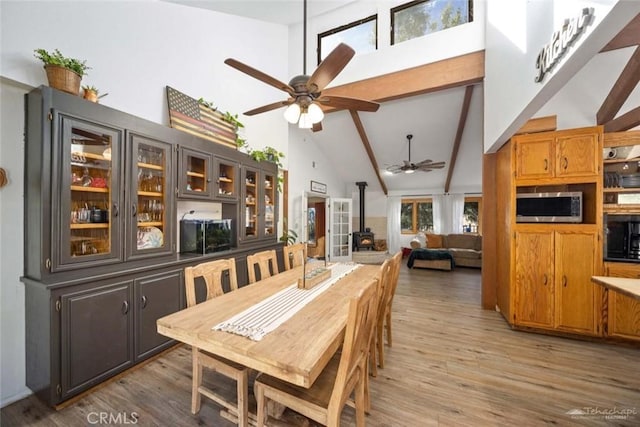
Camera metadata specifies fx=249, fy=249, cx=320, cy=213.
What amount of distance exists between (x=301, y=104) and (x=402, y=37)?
303 centimetres

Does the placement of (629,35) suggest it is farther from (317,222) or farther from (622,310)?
(317,222)

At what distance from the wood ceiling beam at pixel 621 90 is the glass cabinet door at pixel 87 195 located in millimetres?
4597

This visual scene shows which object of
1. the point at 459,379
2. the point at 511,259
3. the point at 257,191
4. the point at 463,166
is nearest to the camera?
the point at 459,379

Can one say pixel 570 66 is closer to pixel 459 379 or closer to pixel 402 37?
pixel 459 379

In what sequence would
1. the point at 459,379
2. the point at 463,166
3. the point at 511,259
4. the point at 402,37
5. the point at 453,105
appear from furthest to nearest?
the point at 463,166 < the point at 453,105 < the point at 402,37 < the point at 511,259 < the point at 459,379

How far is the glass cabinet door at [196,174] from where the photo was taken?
2.48 meters

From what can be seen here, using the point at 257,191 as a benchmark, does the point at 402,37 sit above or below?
above

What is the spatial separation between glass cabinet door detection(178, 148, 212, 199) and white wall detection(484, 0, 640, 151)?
2.90m

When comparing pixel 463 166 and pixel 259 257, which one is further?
pixel 463 166

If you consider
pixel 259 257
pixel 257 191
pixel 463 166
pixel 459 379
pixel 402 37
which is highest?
pixel 402 37

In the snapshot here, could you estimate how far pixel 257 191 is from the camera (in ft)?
11.5

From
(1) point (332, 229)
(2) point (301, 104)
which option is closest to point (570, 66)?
(2) point (301, 104)

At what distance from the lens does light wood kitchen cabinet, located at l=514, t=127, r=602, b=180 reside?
2516 mm

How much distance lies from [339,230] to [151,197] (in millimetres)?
5347
